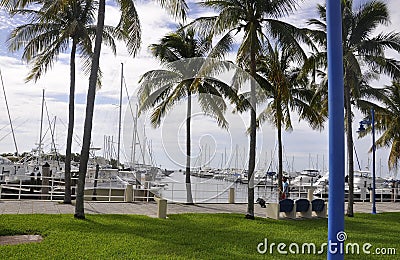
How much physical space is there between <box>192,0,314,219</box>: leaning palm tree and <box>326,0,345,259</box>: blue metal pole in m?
13.1

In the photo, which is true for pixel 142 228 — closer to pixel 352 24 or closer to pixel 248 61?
pixel 248 61

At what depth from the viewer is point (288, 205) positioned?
746 inches

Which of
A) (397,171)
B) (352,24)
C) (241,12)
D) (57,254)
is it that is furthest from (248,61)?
(397,171)

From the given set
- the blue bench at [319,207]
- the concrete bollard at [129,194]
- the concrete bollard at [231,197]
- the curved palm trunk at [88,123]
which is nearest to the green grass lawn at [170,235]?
the curved palm trunk at [88,123]

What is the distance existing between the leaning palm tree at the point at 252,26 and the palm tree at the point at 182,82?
18.1ft

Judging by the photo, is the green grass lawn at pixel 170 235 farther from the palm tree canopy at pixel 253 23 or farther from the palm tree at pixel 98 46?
the palm tree canopy at pixel 253 23

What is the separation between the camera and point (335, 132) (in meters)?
5.43

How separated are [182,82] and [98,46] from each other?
8.36 meters

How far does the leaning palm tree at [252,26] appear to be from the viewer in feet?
60.6

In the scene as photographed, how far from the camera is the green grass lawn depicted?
10.4m

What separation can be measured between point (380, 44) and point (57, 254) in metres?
17.0

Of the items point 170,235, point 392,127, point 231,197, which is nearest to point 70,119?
point 170,235

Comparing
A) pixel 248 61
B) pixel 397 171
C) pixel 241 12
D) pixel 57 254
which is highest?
pixel 241 12

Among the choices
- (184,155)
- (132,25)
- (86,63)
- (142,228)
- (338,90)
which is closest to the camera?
(338,90)
